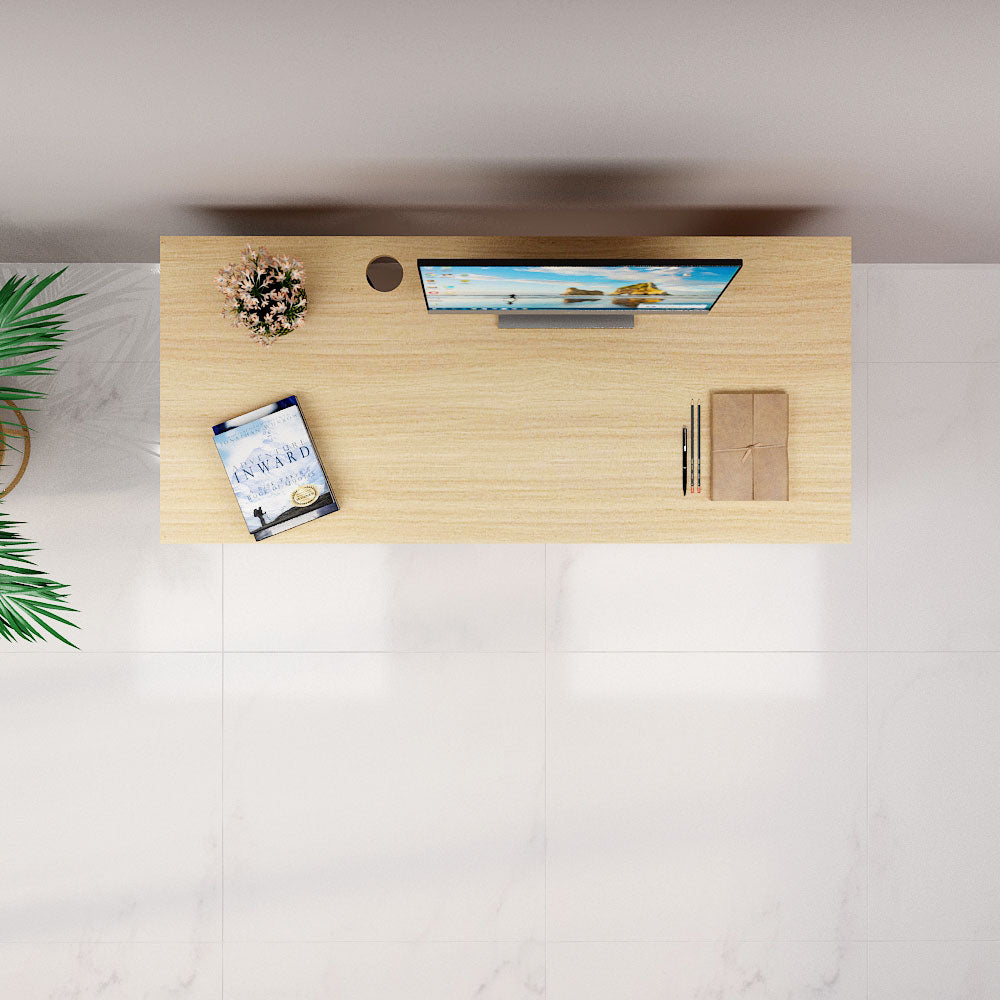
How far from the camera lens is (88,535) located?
1478 millimetres

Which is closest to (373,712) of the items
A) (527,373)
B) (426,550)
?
(426,550)

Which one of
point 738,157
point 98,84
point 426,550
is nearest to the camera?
point 98,84

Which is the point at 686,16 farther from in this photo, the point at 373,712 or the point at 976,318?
the point at 373,712

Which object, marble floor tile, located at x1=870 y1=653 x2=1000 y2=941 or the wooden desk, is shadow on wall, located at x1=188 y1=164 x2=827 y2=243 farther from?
marble floor tile, located at x1=870 y1=653 x2=1000 y2=941

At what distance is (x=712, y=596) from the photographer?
146cm

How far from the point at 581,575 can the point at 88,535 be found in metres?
0.98

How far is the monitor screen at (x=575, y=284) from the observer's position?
976 mm

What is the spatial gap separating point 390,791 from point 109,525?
0.77 metres

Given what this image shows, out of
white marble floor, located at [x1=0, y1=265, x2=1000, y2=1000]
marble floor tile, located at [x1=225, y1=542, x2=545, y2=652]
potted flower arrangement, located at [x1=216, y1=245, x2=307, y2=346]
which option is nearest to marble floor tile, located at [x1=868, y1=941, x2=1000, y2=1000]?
white marble floor, located at [x1=0, y1=265, x2=1000, y2=1000]

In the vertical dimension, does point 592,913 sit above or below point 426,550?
below

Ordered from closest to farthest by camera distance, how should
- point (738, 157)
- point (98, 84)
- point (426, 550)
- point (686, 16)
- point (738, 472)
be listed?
point (686, 16) < point (98, 84) < point (738, 157) < point (738, 472) < point (426, 550)

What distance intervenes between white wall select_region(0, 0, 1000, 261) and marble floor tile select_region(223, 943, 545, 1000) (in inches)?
53.4

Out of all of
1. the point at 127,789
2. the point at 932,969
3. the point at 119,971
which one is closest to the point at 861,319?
the point at 932,969

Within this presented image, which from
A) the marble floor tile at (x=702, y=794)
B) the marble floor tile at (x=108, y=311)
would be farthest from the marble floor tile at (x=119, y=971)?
the marble floor tile at (x=108, y=311)
